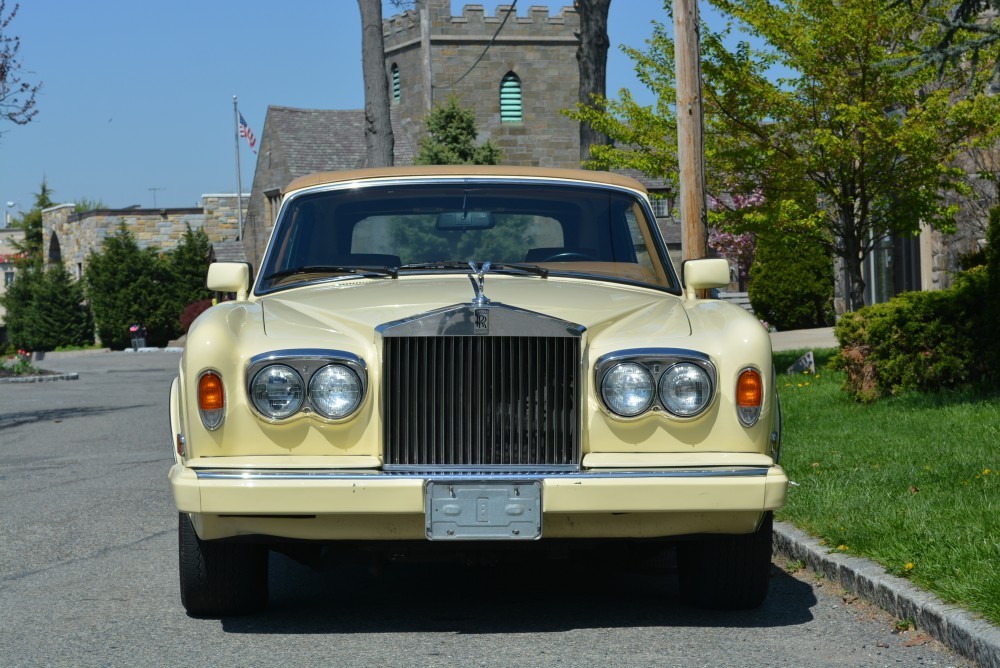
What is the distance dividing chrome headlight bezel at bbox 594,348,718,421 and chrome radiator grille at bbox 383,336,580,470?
0.34 ft

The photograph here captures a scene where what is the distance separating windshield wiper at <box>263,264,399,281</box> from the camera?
5.85 m

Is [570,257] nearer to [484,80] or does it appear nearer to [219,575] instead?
[219,575]

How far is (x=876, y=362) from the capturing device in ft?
39.7

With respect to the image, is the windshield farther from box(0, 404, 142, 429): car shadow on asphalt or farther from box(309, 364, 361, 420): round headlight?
box(0, 404, 142, 429): car shadow on asphalt

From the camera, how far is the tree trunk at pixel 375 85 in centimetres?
2220

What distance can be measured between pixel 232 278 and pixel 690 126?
22.9ft

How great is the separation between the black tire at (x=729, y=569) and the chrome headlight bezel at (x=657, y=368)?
1.97 feet

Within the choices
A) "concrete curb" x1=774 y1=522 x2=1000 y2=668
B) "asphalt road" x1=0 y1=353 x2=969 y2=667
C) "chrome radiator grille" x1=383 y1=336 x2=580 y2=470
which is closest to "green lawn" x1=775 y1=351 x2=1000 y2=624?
"concrete curb" x1=774 y1=522 x2=1000 y2=668

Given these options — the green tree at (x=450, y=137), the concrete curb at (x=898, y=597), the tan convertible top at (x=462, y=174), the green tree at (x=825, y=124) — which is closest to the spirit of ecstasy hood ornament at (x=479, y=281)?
the tan convertible top at (x=462, y=174)

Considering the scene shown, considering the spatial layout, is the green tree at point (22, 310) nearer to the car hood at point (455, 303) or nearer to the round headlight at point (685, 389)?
the car hood at point (455, 303)

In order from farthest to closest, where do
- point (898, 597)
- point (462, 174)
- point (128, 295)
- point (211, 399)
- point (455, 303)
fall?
point (128, 295) → point (462, 174) → point (898, 597) → point (455, 303) → point (211, 399)

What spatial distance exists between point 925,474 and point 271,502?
449cm

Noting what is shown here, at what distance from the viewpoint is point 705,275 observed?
6035 mm

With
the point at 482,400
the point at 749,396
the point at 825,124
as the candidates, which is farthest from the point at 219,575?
the point at 825,124
